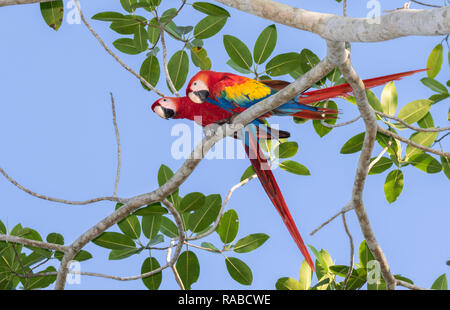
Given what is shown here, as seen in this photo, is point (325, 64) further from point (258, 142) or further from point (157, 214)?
point (157, 214)

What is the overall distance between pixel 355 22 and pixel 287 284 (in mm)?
1654

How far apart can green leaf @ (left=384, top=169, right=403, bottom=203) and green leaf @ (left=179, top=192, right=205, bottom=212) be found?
1160mm

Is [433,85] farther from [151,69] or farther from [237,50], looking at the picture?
[151,69]

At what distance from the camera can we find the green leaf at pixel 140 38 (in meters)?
3.04

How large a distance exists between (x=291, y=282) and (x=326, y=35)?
155cm

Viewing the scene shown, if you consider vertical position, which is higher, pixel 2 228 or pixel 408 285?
pixel 2 228

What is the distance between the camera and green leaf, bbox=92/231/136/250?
274 centimetres

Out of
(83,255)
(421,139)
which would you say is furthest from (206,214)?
(421,139)

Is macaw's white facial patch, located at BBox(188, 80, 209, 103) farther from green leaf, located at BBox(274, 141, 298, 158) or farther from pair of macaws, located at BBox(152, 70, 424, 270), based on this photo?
green leaf, located at BBox(274, 141, 298, 158)

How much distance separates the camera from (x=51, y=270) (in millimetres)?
3070

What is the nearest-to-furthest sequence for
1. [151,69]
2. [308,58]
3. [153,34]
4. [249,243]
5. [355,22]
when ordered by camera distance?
[355,22] → [249,243] → [308,58] → [153,34] → [151,69]

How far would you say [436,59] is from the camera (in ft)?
9.45

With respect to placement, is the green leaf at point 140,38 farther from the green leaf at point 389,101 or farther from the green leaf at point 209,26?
the green leaf at point 389,101

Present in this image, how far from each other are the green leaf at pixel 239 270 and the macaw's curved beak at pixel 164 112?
2.97ft
